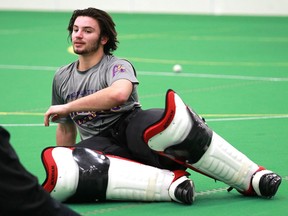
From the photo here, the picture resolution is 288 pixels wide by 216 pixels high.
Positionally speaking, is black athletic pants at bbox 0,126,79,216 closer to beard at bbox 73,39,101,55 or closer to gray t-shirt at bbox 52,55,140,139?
gray t-shirt at bbox 52,55,140,139

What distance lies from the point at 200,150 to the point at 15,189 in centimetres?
189

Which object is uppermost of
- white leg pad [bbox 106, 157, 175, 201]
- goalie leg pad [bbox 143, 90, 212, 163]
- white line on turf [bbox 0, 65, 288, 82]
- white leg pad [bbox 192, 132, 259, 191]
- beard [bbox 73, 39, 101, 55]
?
beard [bbox 73, 39, 101, 55]

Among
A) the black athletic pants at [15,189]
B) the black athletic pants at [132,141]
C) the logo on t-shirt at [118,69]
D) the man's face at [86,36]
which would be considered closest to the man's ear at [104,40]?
the man's face at [86,36]

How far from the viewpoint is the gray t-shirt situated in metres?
5.88

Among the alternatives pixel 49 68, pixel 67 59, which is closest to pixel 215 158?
pixel 49 68

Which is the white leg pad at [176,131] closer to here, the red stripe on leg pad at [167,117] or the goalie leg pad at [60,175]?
the red stripe on leg pad at [167,117]

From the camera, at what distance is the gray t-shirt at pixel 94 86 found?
588cm

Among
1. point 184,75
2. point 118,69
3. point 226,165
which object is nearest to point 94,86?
point 118,69

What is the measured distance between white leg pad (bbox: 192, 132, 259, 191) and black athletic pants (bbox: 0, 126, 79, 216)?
1.84 m

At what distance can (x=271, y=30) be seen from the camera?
18.9 meters

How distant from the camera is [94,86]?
5945 mm

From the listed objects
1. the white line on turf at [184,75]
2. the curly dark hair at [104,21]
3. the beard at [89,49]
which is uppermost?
the curly dark hair at [104,21]

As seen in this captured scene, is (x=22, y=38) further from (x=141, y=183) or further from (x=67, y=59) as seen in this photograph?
(x=141, y=183)

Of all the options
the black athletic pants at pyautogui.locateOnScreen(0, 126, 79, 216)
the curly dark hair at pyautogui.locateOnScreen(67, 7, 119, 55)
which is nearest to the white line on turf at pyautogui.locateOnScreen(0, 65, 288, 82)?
the curly dark hair at pyautogui.locateOnScreen(67, 7, 119, 55)
